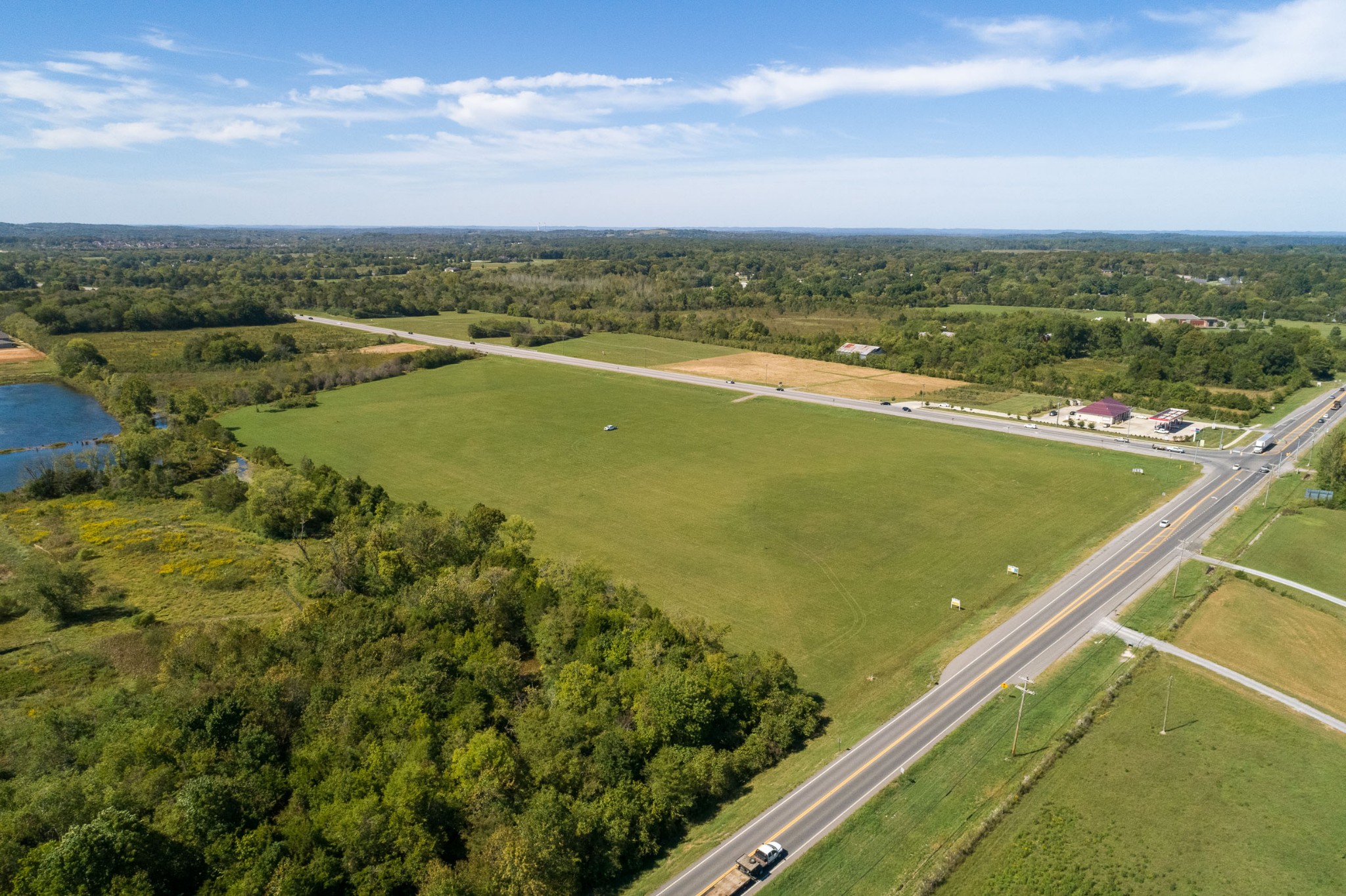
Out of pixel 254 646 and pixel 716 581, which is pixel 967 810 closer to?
pixel 716 581

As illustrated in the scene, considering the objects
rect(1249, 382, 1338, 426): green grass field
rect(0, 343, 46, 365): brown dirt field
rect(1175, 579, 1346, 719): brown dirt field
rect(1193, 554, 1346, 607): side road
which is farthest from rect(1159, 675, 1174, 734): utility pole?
rect(0, 343, 46, 365): brown dirt field

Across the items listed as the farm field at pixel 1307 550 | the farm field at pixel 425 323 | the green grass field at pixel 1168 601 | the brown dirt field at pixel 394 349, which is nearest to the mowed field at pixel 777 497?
the green grass field at pixel 1168 601

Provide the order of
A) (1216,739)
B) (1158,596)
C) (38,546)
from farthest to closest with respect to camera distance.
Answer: (38,546)
(1158,596)
(1216,739)

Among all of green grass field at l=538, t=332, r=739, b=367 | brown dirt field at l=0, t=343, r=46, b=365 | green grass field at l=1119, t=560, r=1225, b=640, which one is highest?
brown dirt field at l=0, t=343, r=46, b=365

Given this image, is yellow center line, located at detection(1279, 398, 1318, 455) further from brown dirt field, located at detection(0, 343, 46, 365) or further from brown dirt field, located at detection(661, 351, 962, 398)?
brown dirt field, located at detection(0, 343, 46, 365)

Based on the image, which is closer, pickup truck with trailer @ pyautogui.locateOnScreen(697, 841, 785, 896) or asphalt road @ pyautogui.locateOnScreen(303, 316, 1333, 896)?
pickup truck with trailer @ pyautogui.locateOnScreen(697, 841, 785, 896)

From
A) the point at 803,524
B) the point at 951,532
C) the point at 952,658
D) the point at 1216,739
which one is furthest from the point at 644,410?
the point at 1216,739
